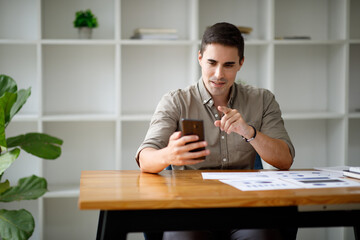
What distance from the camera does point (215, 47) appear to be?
2.15m

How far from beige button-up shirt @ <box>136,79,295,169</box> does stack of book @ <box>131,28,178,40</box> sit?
3.17ft

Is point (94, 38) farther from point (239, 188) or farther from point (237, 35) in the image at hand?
point (239, 188)

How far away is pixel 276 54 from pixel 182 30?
30.6 inches

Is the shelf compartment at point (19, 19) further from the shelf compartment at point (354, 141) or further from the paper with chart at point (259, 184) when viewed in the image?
the shelf compartment at point (354, 141)

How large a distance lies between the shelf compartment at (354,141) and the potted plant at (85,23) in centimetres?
218

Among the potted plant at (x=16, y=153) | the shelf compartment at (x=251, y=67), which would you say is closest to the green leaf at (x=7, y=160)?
the potted plant at (x=16, y=153)

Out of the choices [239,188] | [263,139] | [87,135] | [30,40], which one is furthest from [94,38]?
[239,188]

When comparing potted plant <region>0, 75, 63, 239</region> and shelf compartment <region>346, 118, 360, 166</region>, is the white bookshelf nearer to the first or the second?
shelf compartment <region>346, 118, 360, 166</region>

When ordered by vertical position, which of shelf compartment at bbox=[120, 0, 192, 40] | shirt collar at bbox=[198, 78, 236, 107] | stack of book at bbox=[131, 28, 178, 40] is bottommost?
shirt collar at bbox=[198, 78, 236, 107]

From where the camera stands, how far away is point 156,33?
10.4ft

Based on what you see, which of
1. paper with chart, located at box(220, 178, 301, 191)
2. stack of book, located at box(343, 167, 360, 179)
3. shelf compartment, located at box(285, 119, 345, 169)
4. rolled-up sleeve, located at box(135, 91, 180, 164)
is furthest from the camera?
shelf compartment, located at box(285, 119, 345, 169)

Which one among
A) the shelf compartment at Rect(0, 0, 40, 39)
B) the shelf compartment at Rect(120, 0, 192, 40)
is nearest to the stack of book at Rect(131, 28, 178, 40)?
the shelf compartment at Rect(120, 0, 192, 40)

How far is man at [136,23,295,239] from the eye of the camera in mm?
2070

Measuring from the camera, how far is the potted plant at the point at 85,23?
10.3 ft
